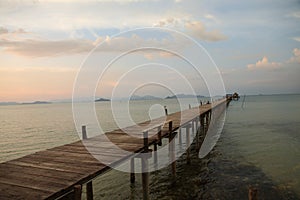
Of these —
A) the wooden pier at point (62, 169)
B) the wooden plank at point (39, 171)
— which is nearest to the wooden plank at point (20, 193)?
the wooden pier at point (62, 169)

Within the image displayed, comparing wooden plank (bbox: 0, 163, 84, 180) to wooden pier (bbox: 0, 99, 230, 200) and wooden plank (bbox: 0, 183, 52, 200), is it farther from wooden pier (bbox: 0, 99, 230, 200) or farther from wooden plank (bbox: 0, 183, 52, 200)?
wooden plank (bbox: 0, 183, 52, 200)

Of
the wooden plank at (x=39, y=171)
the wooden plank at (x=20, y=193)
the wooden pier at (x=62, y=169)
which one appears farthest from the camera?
the wooden plank at (x=39, y=171)

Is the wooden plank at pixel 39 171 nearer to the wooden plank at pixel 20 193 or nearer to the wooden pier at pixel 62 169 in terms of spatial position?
the wooden pier at pixel 62 169

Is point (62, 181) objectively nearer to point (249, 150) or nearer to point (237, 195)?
point (237, 195)

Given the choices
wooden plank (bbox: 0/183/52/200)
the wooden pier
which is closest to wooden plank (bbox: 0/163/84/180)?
the wooden pier

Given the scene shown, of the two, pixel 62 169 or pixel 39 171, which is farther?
pixel 62 169

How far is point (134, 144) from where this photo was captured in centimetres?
988

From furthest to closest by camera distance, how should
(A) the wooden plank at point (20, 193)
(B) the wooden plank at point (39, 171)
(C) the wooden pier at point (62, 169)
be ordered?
(B) the wooden plank at point (39, 171) < (C) the wooden pier at point (62, 169) < (A) the wooden plank at point (20, 193)

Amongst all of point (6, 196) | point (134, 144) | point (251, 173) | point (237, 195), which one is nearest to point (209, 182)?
point (237, 195)

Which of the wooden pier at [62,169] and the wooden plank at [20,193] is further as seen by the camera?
the wooden pier at [62,169]

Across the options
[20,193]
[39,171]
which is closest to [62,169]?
[39,171]

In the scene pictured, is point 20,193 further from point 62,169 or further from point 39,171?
point 62,169

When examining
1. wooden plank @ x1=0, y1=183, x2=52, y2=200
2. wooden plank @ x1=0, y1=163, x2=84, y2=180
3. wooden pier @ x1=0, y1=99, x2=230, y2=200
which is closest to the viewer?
wooden plank @ x1=0, y1=183, x2=52, y2=200

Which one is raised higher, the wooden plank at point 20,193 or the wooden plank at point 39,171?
the wooden plank at point 39,171
